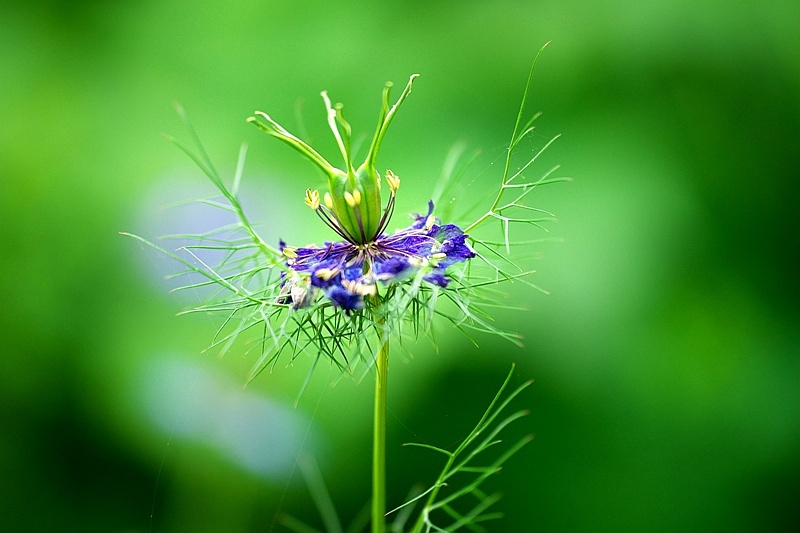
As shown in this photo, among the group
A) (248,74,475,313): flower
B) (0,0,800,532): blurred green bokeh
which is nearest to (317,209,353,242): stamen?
(248,74,475,313): flower

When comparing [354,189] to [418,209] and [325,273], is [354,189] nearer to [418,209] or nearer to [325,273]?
[325,273]

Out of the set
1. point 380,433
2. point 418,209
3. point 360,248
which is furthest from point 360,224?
point 418,209

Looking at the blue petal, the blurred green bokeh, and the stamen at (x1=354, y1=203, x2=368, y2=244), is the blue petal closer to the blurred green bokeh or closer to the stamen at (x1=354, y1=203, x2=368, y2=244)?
the stamen at (x1=354, y1=203, x2=368, y2=244)

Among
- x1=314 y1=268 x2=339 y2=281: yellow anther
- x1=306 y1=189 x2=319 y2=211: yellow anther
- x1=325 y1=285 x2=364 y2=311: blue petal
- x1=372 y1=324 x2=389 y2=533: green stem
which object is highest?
x1=306 y1=189 x2=319 y2=211: yellow anther

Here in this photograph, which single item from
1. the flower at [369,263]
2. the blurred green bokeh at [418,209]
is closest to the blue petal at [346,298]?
the flower at [369,263]

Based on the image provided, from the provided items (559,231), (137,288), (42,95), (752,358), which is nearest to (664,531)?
(752,358)

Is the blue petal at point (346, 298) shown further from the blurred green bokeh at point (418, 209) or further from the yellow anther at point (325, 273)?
A: the blurred green bokeh at point (418, 209)
